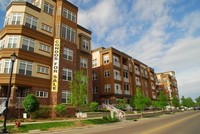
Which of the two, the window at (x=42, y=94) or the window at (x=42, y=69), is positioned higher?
the window at (x=42, y=69)

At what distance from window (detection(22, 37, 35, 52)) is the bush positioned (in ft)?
31.4

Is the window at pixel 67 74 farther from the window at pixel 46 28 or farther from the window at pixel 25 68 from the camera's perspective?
the window at pixel 46 28

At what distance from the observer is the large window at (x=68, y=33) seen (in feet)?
113

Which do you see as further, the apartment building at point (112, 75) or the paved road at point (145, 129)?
the apartment building at point (112, 75)

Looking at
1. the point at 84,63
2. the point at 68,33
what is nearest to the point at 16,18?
the point at 68,33

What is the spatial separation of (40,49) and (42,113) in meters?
10.4

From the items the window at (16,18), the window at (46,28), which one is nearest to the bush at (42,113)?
the window at (46,28)

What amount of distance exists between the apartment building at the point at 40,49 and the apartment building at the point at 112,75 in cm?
1147

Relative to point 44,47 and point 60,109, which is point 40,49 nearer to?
point 44,47

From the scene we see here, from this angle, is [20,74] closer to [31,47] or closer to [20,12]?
[31,47]

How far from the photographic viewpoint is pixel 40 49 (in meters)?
30.8

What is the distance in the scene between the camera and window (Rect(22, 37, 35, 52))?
2866cm

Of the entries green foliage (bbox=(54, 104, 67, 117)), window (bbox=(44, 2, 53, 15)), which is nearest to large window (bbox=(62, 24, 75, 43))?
window (bbox=(44, 2, 53, 15))

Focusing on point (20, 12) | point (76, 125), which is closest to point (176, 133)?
point (76, 125)
